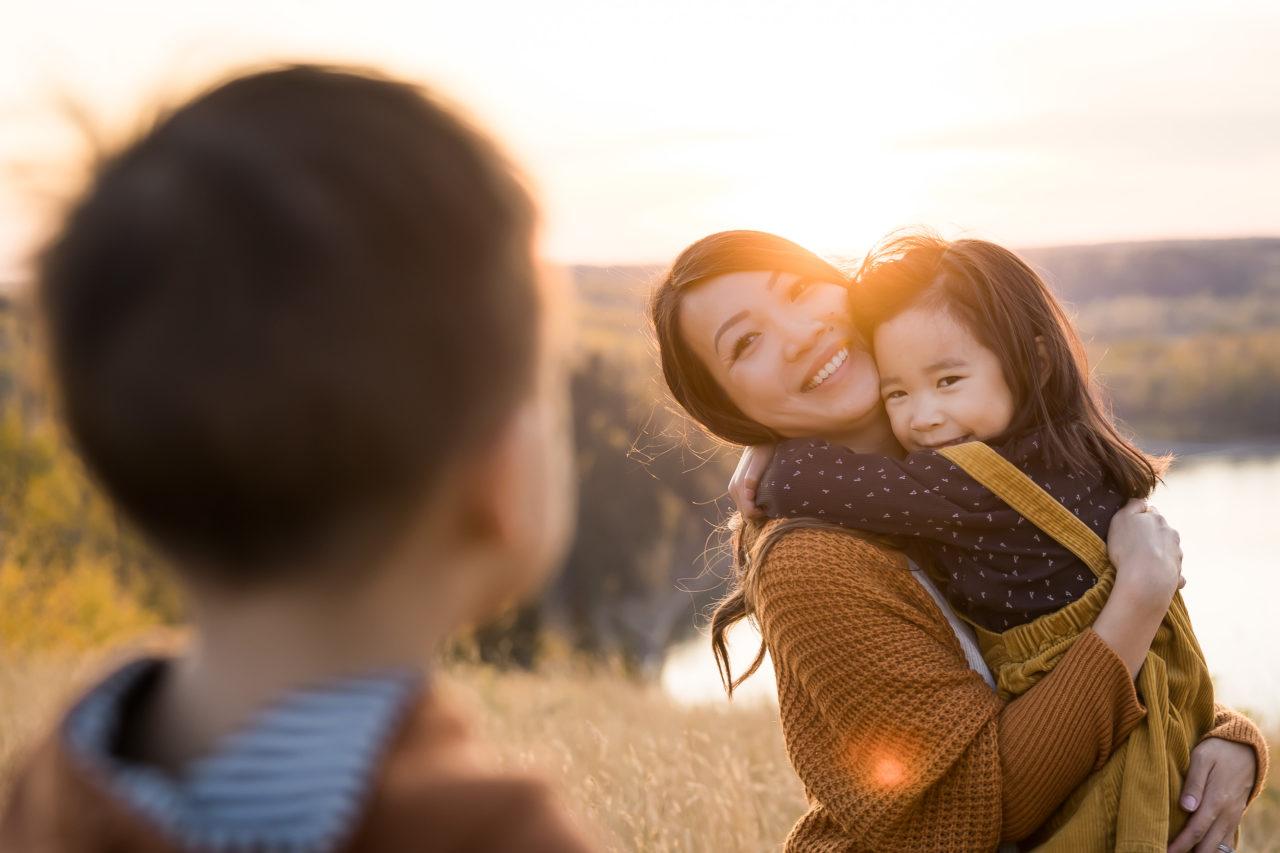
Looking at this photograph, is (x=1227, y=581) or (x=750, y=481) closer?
(x=750, y=481)

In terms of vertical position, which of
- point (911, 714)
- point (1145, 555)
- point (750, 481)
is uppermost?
point (1145, 555)

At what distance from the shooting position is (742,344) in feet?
7.93

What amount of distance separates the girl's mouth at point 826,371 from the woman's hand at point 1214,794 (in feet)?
3.52

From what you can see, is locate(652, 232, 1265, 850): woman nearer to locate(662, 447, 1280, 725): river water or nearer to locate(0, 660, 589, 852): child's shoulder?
locate(0, 660, 589, 852): child's shoulder

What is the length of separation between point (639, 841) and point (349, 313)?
2.56m

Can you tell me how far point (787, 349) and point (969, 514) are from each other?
556mm

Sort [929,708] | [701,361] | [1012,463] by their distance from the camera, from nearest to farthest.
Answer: [929,708] < [1012,463] < [701,361]

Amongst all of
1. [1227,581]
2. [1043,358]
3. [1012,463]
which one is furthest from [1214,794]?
[1227,581]

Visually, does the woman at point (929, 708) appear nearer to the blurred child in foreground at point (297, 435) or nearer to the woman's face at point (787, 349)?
the woman's face at point (787, 349)

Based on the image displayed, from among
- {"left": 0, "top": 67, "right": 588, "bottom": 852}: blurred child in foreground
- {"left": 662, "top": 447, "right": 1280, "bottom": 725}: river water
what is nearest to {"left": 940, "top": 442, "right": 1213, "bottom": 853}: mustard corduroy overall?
{"left": 0, "top": 67, "right": 588, "bottom": 852}: blurred child in foreground

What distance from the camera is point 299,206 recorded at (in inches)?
32.1

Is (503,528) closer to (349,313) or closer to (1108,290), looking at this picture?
(349,313)

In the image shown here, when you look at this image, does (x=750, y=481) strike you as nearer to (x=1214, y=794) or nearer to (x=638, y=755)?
(x=1214, y=794)

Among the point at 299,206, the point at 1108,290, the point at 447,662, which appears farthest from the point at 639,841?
the point at 1108,290
